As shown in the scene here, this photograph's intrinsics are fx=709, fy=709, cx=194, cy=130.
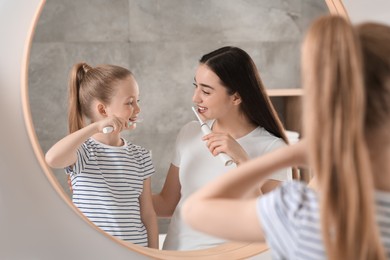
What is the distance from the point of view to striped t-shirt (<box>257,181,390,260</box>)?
2.04ft

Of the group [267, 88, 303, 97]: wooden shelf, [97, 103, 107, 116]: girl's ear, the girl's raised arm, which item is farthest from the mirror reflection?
the girl's raised arm

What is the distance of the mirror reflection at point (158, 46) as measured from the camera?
1.55 meters

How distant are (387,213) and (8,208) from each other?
70cm

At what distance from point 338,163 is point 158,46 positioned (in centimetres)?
107

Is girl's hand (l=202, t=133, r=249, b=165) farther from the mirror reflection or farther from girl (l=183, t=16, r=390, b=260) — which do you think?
girl (l=183, t=16, r=390, b=260)

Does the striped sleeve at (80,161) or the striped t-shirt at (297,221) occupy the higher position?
the striped t-shirt at (297,221)

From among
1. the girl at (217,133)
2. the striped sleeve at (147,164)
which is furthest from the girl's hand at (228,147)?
the striped sleeve at (147,164)

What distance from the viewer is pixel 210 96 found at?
150 centimetres

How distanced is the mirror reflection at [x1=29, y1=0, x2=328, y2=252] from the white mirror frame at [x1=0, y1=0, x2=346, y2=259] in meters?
0.32

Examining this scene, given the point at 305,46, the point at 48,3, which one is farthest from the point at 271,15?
the point at 305,46

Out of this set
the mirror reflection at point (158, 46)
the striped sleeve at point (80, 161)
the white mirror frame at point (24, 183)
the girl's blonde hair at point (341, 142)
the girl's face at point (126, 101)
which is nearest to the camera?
the girl's blonde hair at point (341, 142)

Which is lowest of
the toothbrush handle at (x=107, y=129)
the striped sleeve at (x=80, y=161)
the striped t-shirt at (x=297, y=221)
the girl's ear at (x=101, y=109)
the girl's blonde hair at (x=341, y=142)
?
the striped sleeve at (x=80, y=161)

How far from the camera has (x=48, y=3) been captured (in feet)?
5.02

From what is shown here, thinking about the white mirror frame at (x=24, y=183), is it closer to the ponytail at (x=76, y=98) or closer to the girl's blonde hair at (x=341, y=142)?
the ponytail at (x=76, y=98)
